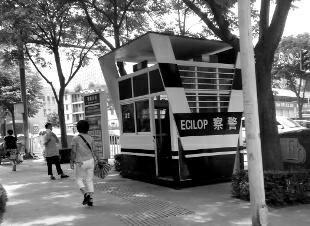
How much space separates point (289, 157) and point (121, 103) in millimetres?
4909

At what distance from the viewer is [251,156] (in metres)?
5.25

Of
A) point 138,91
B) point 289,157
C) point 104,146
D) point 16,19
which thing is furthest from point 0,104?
point 289,157

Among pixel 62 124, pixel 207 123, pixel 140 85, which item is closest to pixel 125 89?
pixel 140 85

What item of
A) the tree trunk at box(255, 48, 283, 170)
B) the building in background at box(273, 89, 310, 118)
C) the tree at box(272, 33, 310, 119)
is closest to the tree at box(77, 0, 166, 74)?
the tree trunk at box(255, 48, 283, 170)

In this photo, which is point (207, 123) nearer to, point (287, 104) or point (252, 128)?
point (252, 128)

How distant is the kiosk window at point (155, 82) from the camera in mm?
9797

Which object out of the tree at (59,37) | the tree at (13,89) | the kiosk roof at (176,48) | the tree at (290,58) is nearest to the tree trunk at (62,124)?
the tree at (59,37)

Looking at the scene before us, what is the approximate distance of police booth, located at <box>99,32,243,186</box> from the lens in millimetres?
9383

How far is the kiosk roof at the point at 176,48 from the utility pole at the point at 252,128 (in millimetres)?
4080

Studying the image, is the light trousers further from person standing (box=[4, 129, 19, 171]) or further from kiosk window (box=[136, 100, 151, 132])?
person standing (box=[4, 129, 19, 171])

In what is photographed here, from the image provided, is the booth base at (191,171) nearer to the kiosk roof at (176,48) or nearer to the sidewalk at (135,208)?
the sidewalk at (135,208)

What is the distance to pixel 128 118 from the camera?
11773mm

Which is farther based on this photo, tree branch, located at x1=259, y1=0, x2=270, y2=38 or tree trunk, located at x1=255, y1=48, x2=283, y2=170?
tree branch, located at x1=259, y1=0, x2=270, y2=38

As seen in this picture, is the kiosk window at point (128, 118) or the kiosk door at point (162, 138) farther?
the kiosk window at point (128, 118)
